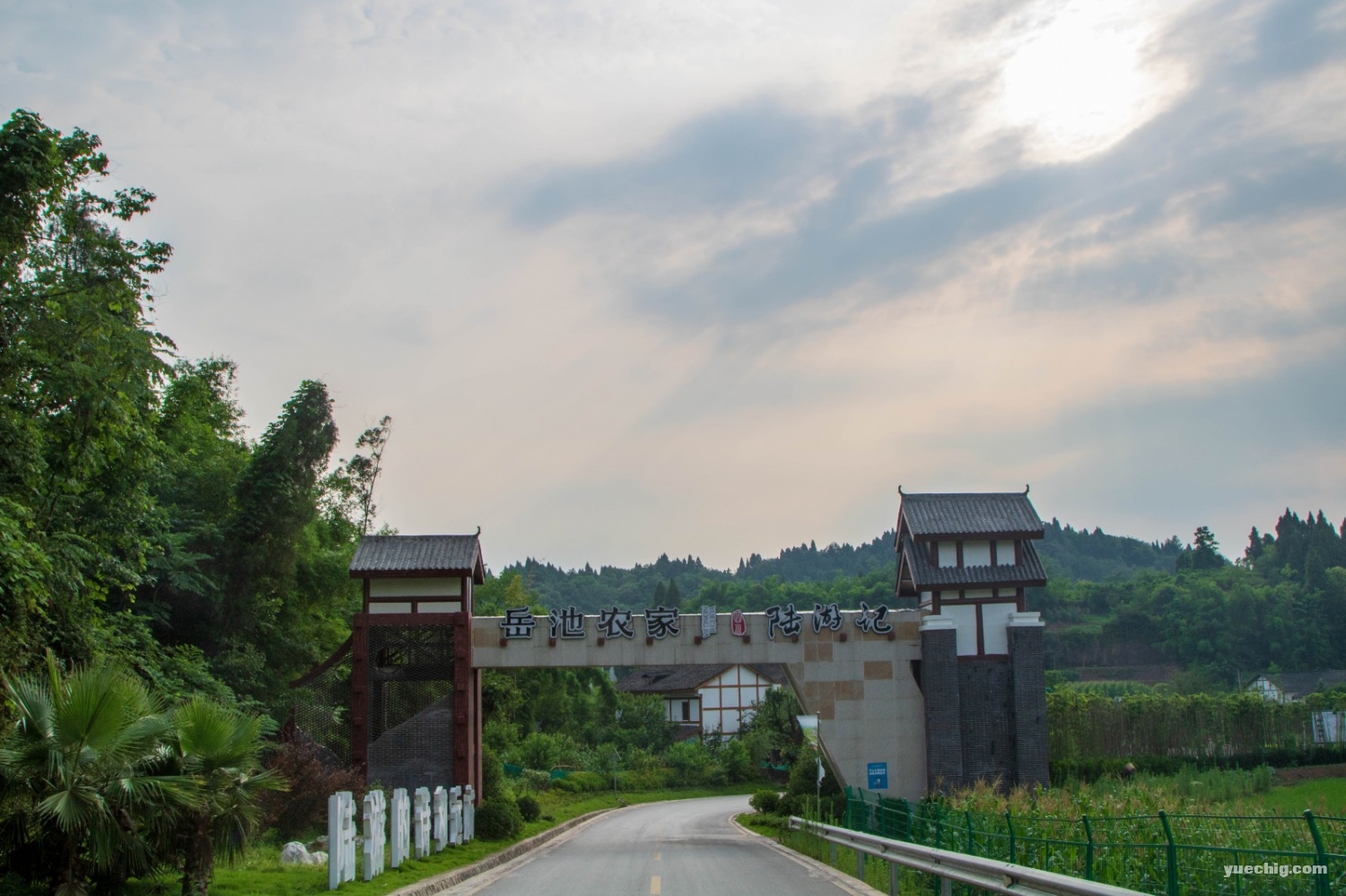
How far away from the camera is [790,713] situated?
200ft

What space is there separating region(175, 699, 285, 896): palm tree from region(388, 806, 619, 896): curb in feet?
7.20

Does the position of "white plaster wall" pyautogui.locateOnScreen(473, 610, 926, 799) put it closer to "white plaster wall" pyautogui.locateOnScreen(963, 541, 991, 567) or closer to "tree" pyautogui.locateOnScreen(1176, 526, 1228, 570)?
"white plaster wall" pyautogui.locateOnScreen(963, 541, 991, 567)

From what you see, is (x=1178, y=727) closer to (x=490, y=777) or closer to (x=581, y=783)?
(x=581, y=783)

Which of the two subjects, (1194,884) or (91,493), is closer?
(1194,884)

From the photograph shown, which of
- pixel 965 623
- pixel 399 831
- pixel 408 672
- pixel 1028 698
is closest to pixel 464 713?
pixel 408 672

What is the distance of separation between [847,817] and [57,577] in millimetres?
16340

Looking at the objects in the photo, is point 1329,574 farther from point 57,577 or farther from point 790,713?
point 57,577

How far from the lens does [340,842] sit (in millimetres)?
15594

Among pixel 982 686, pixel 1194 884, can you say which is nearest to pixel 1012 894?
pixel 1194 884

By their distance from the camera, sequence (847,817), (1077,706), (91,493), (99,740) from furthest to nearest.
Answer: (1077,706)
(847,817)
(91,493)
(99,740)

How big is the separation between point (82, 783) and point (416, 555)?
61.1ft

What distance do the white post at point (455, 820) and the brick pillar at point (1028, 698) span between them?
46.6ft

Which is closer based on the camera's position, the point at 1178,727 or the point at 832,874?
the point at 832,874

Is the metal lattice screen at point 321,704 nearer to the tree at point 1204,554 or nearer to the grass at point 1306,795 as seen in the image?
the grass at point 1306,795
